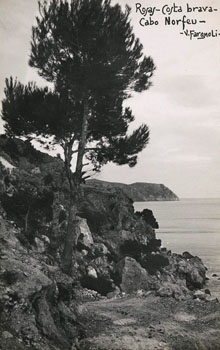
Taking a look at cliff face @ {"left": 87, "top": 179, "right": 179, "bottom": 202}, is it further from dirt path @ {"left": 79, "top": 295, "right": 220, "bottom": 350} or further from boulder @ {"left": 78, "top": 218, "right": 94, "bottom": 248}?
dirt path @ {"left": 79, "top": 295, "right": 220, "bottom": 350}

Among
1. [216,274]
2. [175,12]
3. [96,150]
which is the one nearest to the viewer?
[175,12]

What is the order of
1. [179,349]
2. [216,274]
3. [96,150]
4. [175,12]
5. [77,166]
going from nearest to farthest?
[179,349] → [175,12] → [77,166] → [96,150] → [216,274]

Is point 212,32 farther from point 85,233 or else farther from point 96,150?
point 85,233

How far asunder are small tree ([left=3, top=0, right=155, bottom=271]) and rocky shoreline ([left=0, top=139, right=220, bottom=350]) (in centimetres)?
306

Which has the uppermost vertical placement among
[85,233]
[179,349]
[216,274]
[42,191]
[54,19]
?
[54,19]

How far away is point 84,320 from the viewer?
9844mm

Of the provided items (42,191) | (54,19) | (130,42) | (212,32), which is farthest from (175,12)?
Result: (42,191)

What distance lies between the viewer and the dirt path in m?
8.74

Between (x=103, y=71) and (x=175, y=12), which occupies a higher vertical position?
(x=175, y=12)

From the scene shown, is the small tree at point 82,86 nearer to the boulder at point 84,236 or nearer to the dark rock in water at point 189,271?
the boulder at point 84,236

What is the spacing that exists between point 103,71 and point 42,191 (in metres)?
13.2
